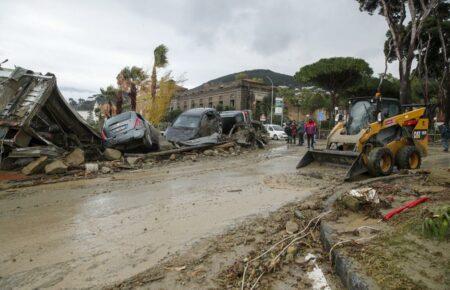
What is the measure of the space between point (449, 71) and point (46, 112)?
29.0 metres

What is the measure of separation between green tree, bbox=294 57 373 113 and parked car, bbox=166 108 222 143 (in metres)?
22.6

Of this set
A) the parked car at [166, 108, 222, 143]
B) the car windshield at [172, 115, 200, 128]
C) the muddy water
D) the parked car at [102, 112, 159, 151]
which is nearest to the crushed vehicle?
the parked car at [166, 108, 222, 143]

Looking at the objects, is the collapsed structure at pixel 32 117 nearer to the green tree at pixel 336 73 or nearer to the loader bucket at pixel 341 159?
the loader bucket at pixel 341 159

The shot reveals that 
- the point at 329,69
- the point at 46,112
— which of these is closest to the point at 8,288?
the point at 46,112

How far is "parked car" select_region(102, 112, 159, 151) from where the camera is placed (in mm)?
13594

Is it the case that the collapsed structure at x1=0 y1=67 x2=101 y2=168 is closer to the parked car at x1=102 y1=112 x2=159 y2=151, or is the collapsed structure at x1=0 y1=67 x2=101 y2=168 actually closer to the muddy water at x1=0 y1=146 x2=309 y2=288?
the parked car at x1=102 y1=112 x2=159 y2=151

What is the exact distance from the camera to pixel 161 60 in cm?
3494

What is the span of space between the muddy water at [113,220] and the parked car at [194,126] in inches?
235

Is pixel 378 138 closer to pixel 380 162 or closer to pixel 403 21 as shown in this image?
pixel 380 162

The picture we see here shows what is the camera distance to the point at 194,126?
16781 millimetres

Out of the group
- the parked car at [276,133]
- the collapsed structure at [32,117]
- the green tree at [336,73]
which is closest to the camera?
the collapsed structure at [32,117]

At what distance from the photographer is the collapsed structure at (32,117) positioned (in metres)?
10.4

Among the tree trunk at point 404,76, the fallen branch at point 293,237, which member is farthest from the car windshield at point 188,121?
the tree trunk at point 404,76

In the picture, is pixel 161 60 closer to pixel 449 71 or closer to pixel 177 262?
pixel 449 71
